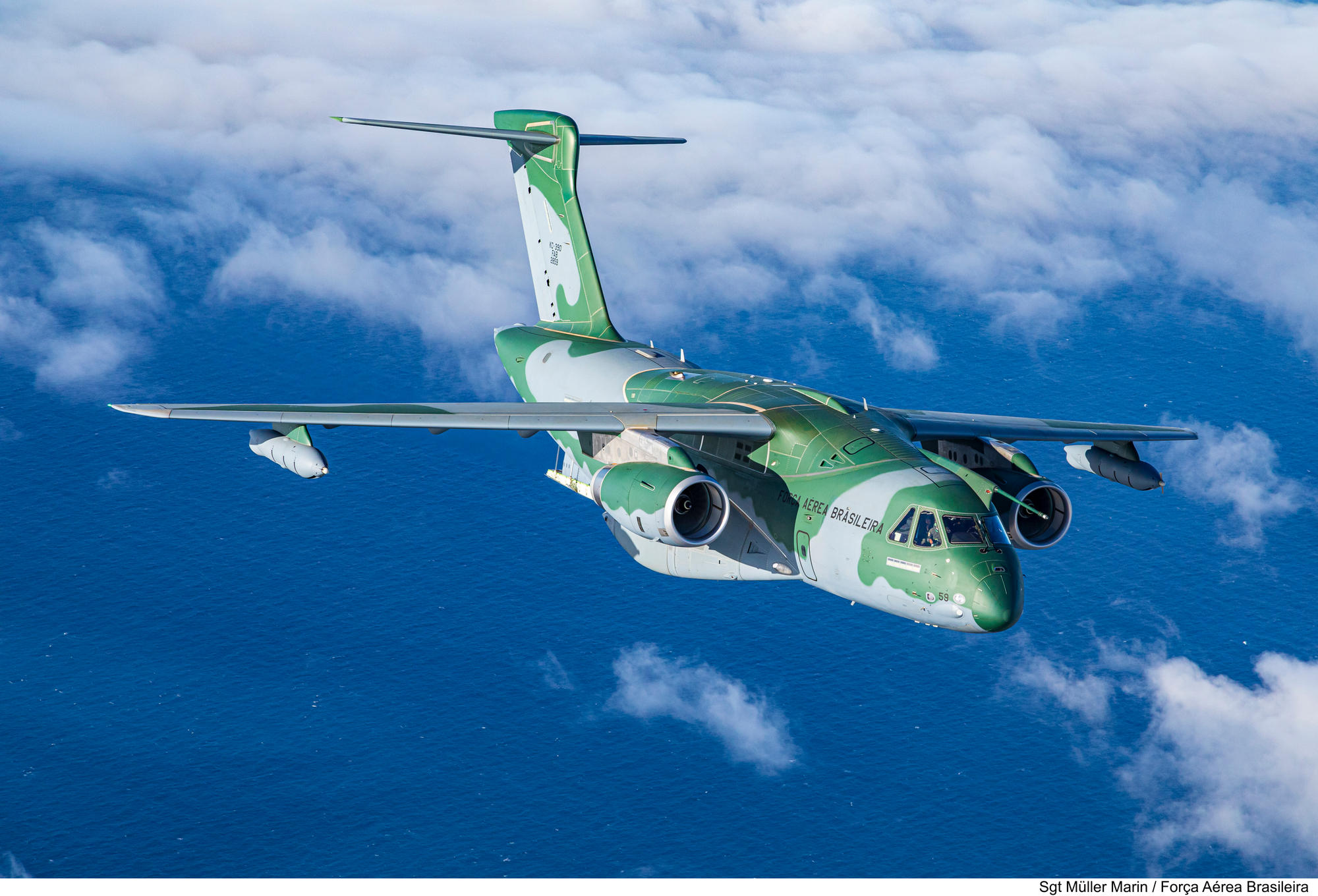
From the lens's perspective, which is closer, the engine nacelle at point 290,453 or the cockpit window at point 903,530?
the cockpit window at point 903,530

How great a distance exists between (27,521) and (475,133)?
166038 mm

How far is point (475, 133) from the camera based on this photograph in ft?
135

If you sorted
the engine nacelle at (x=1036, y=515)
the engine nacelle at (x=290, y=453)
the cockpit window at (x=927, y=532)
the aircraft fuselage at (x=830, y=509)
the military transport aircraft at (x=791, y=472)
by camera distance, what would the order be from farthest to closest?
the engine nacelle at (x=1036, y=515), the engine nacelle at (x=290, y=453), the military transport aircraft at (x=791, y=472), the cockpit window at (x=927, y=532), the aircraft fuselage at (x=830, y=509)

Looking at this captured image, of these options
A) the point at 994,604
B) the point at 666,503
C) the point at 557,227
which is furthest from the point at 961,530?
the point at 557,227

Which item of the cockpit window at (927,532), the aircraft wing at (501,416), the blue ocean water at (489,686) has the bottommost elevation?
the blue ocean water at (489,686)

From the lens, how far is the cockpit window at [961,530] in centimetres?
2764

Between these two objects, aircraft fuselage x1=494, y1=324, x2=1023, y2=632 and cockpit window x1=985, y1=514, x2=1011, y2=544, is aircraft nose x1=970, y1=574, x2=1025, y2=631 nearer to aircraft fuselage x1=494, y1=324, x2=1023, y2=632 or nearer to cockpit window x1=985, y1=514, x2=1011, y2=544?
aircraft fuselage x1=494, y1=324, x2=1023, y2=632

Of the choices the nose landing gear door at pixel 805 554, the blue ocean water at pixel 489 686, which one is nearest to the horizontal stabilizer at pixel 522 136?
the nose landing gear door at pixel 805 554

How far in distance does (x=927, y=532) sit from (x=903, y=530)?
1.83 ft

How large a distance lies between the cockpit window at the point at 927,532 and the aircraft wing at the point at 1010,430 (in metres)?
6.41

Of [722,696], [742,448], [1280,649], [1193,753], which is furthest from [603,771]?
[742,448]

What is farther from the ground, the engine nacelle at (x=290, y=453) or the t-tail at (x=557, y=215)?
the t-tail at (x=557, y=215)

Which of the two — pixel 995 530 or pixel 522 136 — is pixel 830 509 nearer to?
pixel 995 530

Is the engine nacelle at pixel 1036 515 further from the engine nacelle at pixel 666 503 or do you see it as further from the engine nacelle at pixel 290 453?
the engine nacelle at pixel 290 453
